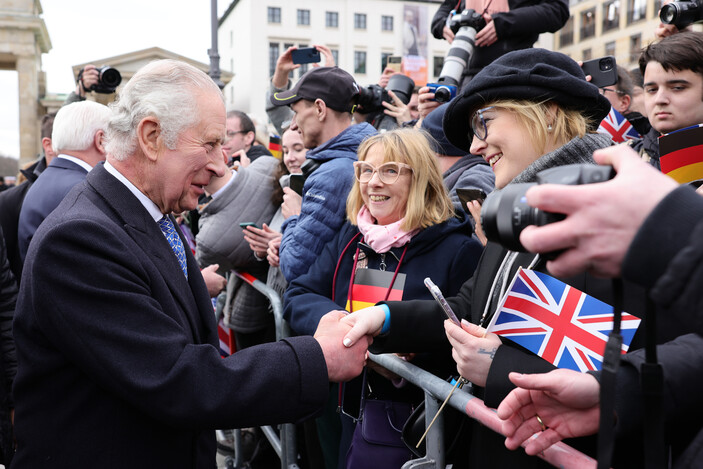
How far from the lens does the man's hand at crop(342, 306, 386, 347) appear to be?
80.9 inches

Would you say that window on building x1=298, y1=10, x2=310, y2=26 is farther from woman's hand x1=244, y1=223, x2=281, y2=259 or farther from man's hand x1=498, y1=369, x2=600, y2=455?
man's hand x1=498, y1=369, x2=600, y2=455

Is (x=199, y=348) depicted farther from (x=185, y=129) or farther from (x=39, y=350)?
(x=185, y=129)

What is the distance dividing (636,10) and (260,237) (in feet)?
149

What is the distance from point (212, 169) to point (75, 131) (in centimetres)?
209

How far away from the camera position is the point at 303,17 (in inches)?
2066

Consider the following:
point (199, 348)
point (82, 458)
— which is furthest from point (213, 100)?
point (82, 458)

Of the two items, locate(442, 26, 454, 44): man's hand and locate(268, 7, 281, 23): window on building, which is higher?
locate(442, 26, 454, 44): man's hand

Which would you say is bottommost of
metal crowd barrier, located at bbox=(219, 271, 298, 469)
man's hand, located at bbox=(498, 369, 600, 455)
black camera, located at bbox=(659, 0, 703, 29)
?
metal crowd barrier, located at bbox=(219, 271, 298, 469)

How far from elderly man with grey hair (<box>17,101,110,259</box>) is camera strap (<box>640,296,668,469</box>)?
3276 mm

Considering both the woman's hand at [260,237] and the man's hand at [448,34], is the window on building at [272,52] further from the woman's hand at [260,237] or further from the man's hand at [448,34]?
the woman's hand at [260,237]

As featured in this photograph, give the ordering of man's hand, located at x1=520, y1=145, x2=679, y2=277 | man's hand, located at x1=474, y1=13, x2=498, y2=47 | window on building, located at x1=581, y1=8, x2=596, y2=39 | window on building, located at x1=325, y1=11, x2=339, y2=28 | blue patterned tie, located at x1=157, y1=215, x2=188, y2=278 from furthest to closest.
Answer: window on building, located at x1=325, y1=11, x2=339, y2=28
window on building, located at x1=581, y1=8, x2=596, y2=39
man's hand, located at x1=474, y1=13, x2=498, y2=47
blue patterned tie, located at x1=157, y1=215, x2=188, y2=278
man's hand, located at x1=520, y1=145, x2=679, y2=277

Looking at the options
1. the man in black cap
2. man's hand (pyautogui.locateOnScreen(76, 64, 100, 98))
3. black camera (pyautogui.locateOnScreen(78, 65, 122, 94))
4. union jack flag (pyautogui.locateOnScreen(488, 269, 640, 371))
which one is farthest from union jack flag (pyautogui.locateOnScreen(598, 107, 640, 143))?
man's hand (pyautogui.locateOnScreen(76, 64, 100, 98))

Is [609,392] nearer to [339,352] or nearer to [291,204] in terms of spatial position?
[339,352]

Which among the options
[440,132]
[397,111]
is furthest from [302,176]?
[397,111]
